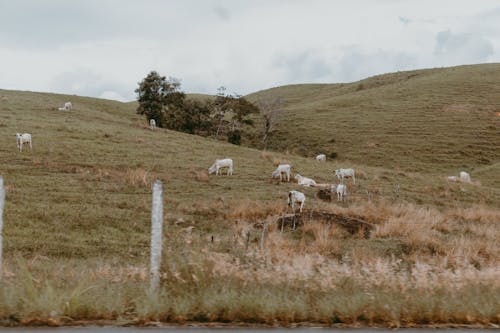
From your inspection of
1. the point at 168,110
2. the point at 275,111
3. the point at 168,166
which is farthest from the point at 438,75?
the point at 168,166

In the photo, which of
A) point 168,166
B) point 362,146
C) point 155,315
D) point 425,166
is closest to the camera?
point 155,315

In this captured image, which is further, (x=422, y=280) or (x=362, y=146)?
(x=362, y=146)

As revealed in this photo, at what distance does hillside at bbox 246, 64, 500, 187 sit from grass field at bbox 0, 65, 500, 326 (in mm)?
564

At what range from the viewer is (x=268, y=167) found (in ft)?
117

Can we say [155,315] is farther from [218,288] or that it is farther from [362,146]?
[362,146]

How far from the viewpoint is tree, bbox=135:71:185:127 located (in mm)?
61816

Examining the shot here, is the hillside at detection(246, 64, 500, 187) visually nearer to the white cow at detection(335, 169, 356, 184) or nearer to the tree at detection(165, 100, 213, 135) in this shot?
the tree at detection(165, 100, 213, 135)

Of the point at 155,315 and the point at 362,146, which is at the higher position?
the point at 362,146

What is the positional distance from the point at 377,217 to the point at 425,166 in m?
33.3

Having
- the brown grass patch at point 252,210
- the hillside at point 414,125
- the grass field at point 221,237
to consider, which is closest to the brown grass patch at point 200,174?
the grass field at point 221,237

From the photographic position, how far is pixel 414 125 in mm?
67062

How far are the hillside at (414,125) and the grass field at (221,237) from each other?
0.56 m

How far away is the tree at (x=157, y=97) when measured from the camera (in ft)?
203

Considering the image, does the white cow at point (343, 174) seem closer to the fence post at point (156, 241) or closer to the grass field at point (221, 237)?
the grass field at point (221, 237)
